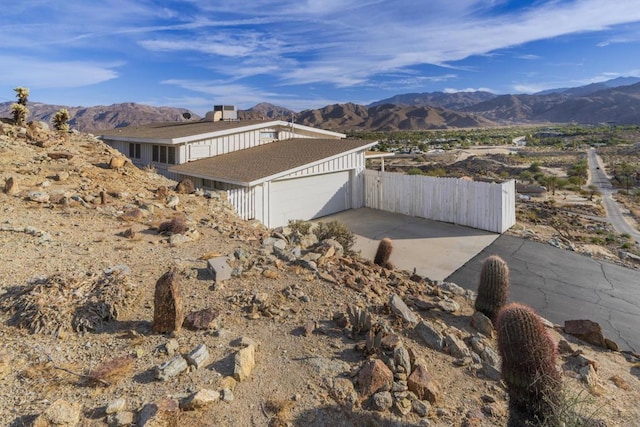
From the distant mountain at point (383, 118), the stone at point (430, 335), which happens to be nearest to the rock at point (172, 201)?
the stone at point (430, 335)

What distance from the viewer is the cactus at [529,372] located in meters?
3.88

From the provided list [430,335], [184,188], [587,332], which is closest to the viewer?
[430,335]

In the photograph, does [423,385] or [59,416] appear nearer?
[59,416]

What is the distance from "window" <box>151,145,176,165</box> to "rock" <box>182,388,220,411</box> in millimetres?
14050

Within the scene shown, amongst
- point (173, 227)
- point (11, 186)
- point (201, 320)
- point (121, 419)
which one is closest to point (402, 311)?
point (201, 320)

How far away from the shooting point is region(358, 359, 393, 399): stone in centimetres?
414

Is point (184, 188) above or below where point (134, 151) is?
below

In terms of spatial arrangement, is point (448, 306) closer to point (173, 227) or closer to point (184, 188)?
point (173, 227)

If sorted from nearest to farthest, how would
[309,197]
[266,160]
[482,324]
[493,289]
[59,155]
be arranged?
[482,324]
[493,289]
[59,155]
[266,160]
[309,197]

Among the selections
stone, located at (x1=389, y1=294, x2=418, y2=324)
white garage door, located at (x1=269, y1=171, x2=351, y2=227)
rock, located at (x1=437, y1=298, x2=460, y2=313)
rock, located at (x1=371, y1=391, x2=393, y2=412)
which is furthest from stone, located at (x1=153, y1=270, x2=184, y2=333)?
white garage door, located at (x1=269, y1=171, x2=351, y2=227)

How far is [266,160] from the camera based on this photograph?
49.0 ft

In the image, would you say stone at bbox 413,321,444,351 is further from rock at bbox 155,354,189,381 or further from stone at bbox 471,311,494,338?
rock at bbox 155,354,189,381

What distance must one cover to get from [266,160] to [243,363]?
11.4 m

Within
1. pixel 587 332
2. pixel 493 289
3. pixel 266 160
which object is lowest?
pixel 587 332
